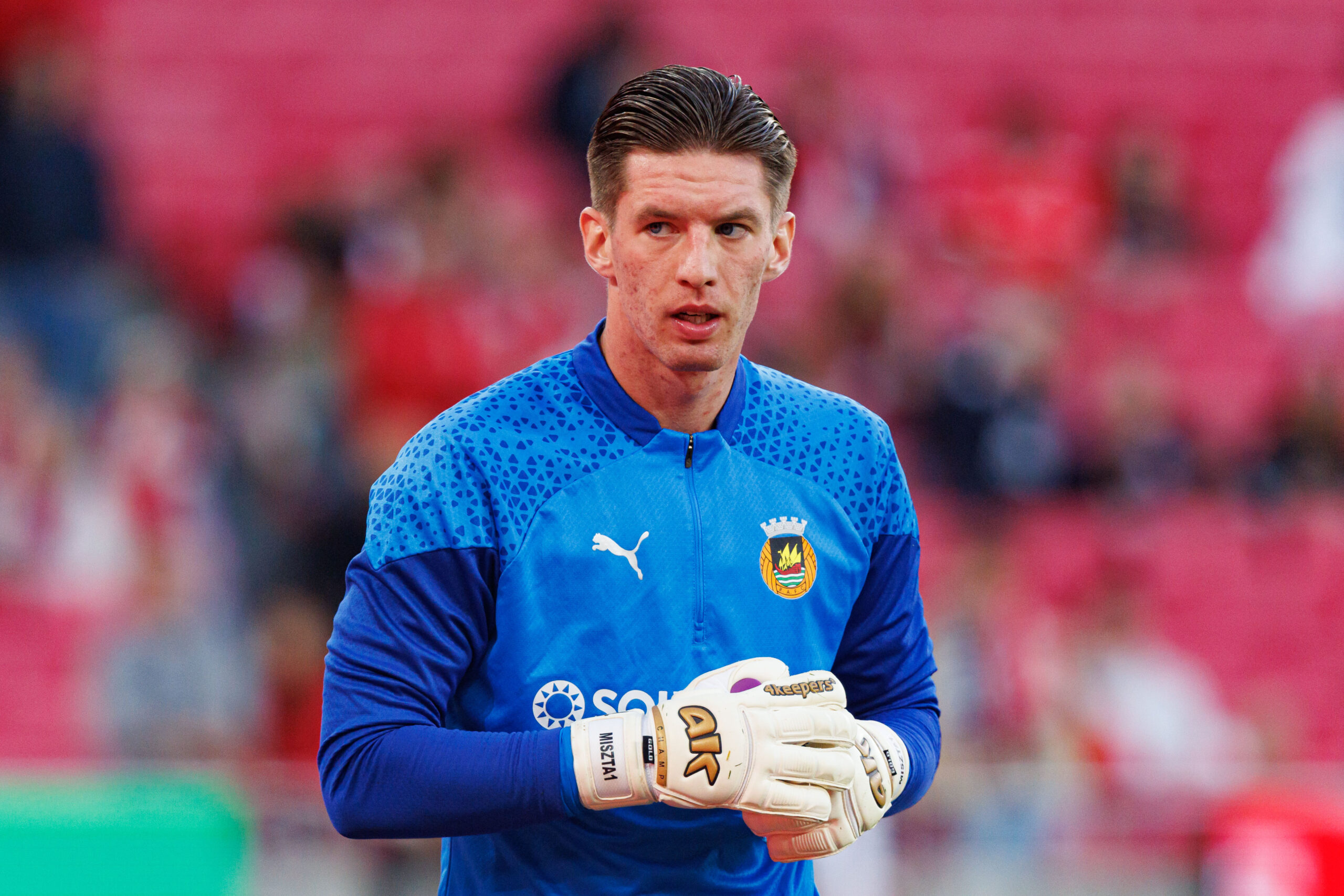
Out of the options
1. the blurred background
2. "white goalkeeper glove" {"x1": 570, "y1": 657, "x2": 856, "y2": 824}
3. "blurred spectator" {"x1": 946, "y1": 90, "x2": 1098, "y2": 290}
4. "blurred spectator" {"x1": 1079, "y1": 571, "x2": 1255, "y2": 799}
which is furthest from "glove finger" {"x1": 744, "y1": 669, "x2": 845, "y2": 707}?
"blurred spectator" {"x1": 946, "y1": 90, "x2": 1098, "y2": 290}

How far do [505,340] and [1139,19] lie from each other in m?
5.63

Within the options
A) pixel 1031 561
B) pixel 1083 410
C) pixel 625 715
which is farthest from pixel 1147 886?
pixel 625 715

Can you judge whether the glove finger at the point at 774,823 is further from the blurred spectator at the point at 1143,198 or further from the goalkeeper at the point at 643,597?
the blurred spectator at the point at 1143,198

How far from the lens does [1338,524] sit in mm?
9469

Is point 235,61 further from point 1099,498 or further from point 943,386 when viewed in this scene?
point 1099,498

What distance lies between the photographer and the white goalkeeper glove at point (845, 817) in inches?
89.0

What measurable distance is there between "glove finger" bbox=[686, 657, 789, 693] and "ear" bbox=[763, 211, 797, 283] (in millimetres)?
610

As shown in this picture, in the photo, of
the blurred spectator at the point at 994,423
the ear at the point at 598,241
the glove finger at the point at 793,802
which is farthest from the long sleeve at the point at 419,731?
the blurred spectator at the point at 994,423

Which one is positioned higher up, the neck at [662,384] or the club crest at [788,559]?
the neck at [662,384]

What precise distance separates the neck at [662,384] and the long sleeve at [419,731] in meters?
0.37

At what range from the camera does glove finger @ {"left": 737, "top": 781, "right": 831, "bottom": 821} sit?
86.4 inches

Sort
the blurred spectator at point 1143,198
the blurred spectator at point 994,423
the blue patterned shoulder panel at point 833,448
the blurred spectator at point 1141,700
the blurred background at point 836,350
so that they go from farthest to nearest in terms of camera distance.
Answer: the blurred spectator at point 1143,198 < the blurred spectator at point 994,423 < the blurred spectator at point 1141,700 < the blurred background at point 836,350 < the blue patterned shoulder panel at point 833,448

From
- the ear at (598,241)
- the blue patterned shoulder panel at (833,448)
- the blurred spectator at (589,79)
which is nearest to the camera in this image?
the ear at (598,241)

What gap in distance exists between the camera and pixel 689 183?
7.79ft
